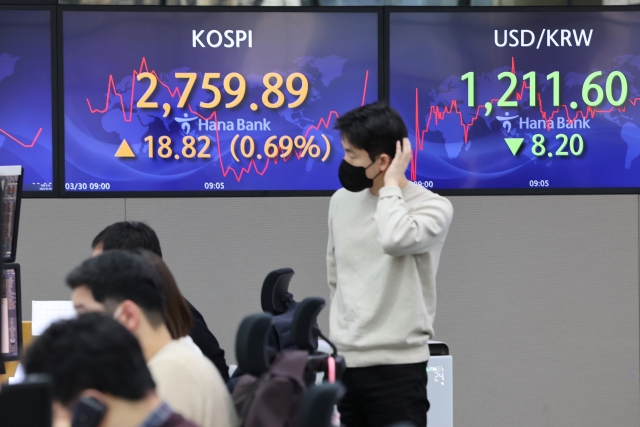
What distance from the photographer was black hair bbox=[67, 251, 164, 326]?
158cm

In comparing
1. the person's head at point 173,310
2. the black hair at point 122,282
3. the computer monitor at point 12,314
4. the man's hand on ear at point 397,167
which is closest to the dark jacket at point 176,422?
the black hair at point 122,282

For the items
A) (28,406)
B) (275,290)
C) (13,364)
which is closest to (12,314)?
(13,364)

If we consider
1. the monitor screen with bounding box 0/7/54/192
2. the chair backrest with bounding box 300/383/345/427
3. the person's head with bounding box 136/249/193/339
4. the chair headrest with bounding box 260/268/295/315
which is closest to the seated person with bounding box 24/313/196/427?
the chair backrest with bounding box 300/383/345/427

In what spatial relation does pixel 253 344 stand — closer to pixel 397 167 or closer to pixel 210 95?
pixel 397 167

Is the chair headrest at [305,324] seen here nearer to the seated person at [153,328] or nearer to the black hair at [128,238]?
the seated person at [153,328]

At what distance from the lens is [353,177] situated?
238 centimetres

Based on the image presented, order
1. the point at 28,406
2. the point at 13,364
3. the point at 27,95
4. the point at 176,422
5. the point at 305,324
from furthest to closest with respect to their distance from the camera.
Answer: the point at 27,95 → the point at 13,364 → the point at 305,324 → the point at 176,422 → the point at 28,406

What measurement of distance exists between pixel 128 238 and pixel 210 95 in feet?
5.35

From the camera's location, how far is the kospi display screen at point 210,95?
13.1ft

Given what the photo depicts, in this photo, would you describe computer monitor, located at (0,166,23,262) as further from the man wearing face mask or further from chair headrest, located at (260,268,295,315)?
the man wearing face mask

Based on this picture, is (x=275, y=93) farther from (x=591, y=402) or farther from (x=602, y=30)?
(x=591, y=402)

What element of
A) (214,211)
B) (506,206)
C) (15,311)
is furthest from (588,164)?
(15,311)

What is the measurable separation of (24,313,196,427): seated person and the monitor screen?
3069 mm

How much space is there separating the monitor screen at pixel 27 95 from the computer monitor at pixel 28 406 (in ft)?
10.9
